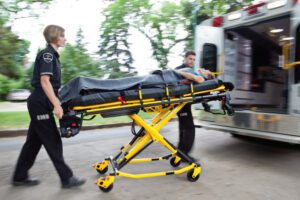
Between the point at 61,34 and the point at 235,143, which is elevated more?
the point at 61,34

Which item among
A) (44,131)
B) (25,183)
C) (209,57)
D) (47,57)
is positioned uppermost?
(47,57)

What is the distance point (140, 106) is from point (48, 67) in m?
1.07

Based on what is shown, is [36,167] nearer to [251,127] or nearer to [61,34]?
[61,34]

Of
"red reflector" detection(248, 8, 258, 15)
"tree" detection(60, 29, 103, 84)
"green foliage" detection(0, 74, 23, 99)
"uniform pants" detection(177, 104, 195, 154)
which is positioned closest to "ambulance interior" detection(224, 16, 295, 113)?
"red reflector" detection(248, 8, 258, 15)

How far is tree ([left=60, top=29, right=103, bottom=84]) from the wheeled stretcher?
38.9 ft

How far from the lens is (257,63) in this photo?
746 centimetres

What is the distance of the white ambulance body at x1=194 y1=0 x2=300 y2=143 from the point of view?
4.57m

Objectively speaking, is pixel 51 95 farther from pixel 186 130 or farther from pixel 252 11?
pixel 252 11

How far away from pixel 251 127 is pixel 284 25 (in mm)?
3437

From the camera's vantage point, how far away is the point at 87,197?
3332 mm

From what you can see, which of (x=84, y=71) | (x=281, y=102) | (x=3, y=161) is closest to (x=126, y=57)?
(x=84, y=71)

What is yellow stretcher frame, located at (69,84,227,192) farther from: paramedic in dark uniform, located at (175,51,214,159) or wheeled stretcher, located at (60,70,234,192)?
paramedic in dark uniform, located at (175,51,214,159)

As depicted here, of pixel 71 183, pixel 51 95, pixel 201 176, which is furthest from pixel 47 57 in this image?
pixel 201 176

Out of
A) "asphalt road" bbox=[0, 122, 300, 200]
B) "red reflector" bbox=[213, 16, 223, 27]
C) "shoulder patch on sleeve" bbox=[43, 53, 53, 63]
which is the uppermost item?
"red reflector" bbox=[213, 16, 223, 27]
